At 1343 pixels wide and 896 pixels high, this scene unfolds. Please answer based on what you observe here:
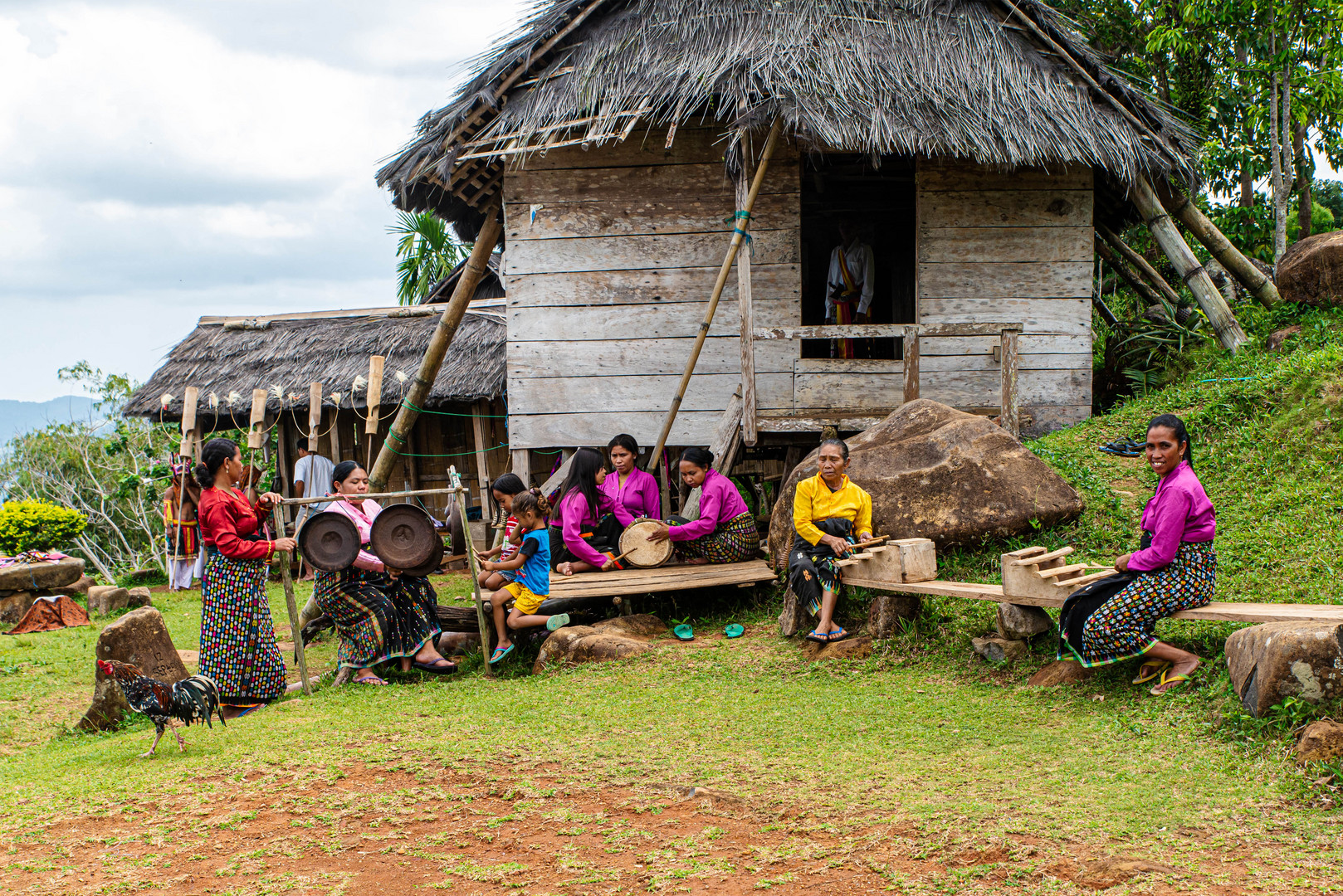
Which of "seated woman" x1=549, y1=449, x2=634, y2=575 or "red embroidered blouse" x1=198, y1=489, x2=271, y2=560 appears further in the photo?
"seated woman" x1=549, y1=449, x2=634, y2=575

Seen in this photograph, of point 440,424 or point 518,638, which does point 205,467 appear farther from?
point 440,424

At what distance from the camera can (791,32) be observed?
350 inches

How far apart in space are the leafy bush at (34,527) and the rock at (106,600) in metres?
1.77

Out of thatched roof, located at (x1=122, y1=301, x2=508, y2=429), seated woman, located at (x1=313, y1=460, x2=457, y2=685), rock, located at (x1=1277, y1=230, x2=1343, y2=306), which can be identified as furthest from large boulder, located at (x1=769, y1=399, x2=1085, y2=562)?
thatched roof, located at (x1=122, y1=301, x2=508, y2=429)

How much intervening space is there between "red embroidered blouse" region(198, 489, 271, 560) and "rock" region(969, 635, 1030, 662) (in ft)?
14.2

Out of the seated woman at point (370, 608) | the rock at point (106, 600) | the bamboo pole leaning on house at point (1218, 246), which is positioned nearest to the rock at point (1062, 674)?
the seated woman at point (370, 608)

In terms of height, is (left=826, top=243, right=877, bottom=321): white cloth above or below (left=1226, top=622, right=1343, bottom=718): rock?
above

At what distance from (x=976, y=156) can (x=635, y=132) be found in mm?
3261

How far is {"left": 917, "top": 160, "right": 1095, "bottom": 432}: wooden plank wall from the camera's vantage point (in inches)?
367

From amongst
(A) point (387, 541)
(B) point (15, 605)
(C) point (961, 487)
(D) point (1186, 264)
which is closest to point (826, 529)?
(C) point (961, 487)

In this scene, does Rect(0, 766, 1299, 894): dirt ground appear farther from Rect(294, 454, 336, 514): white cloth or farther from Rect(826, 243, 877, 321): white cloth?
Rect(294, 454, 336, 514): white cloth

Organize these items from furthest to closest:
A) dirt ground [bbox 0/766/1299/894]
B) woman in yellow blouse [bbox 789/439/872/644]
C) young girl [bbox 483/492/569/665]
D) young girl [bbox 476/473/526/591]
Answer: young girl [bbox 476/473/526/591] → young girl [bbox 483/492/569/665] → woman in yellow blouse [bbox 789/439/872/644] → dirt ground [bbox 0/766/1299/894]

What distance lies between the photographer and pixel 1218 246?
32.2 feet

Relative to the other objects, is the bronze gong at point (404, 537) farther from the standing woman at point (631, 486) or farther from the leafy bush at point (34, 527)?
the leafy bush at point (34, 527)
